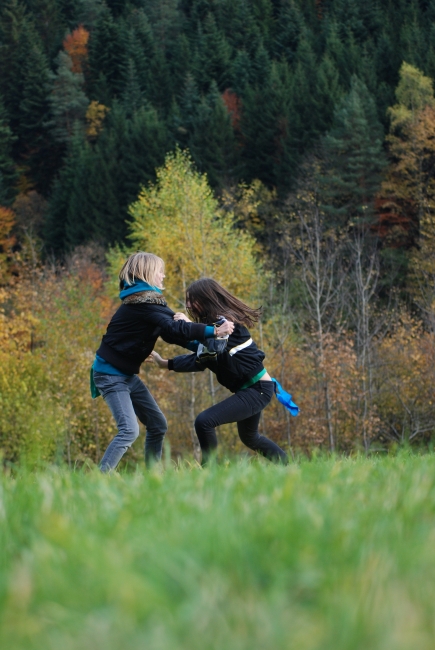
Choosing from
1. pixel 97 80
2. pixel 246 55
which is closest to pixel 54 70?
pixel 97 80

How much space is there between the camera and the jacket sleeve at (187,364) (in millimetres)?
6590

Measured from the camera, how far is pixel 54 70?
86625mm

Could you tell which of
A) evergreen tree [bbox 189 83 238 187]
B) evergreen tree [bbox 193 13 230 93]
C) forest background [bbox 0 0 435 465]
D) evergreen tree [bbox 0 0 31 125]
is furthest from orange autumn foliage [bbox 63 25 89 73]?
evergreen tree [bbox 189 83 238 187]

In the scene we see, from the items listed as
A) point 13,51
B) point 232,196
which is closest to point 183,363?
point 232,196

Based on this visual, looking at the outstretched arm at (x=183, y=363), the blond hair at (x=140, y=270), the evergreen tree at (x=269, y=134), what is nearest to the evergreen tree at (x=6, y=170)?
the evergreen tree at (x=269, y=134)

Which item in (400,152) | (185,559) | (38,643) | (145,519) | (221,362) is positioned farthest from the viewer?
(400,152)

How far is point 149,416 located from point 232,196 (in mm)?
46945

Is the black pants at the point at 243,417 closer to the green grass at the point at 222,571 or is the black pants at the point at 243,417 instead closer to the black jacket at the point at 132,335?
the black jacket at the point at 132,335

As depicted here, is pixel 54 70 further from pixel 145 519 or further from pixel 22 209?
pixel 145 519

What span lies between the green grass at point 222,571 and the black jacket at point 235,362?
3.69 meters

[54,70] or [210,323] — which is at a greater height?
[210,323]

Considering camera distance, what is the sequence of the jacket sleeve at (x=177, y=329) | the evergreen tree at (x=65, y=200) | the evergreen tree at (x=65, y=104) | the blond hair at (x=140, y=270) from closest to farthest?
the jacket sleeve at (x=177, y=329) → the blond hair at (x=140, y=270) → the evergreen tree at (x=65, y=200) → the evergreen tree at (x=65, y=104)

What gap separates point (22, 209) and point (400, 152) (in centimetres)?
3229

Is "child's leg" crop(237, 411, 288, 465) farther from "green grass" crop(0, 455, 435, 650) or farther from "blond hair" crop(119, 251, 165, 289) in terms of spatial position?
"green grass" crop(0, 455, 435, 650)
